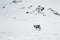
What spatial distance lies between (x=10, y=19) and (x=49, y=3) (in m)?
3.32

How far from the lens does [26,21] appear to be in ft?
24.2

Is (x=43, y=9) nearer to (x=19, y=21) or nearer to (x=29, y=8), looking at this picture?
(x=29, y=8)

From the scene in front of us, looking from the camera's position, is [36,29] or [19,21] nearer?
[36,29]

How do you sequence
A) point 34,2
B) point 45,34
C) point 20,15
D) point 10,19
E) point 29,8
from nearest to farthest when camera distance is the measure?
1. point 45,34
2. point 10,19
3. point 20,15
4. point 29,8
5. point 34,2

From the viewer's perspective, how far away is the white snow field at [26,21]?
5812 millimetres

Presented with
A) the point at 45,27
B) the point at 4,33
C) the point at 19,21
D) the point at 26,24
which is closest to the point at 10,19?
the point at 19,21

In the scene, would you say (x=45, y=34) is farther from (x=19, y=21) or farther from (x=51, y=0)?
(x=51, y=0)

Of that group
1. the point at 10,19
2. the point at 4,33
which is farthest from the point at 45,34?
the point at 10,19

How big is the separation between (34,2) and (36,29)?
382 centimetres

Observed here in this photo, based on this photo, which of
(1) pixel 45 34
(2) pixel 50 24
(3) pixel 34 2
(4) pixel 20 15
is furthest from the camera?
(3) pixel 34 2

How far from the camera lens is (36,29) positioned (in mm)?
6383

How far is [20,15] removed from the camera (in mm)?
8320

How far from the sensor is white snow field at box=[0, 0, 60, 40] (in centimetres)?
581

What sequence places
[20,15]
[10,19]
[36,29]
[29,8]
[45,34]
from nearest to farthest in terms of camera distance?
1. [45,34]
2. [36,29]
3. [10,19]
4. [20,15]
5. [29,8]
